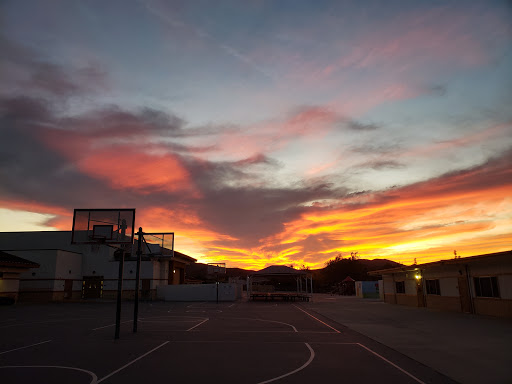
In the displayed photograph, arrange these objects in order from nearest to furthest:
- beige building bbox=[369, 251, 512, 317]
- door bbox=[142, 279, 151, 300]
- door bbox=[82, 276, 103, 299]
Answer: beige building bbox=[369, 251, 512, 317] → door bbox=[142, 279, 151, 300] → door bbox=[82, 276, 103, 299]

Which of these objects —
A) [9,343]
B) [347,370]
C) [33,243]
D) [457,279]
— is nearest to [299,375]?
[347,370]

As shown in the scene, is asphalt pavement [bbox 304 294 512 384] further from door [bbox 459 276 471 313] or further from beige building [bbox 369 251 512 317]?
door [bbox 459 276 471 313]

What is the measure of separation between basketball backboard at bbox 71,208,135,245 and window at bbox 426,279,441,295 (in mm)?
24689

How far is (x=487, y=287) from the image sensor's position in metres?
23.8

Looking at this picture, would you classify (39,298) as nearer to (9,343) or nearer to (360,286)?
(9,343)

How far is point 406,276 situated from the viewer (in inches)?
1427

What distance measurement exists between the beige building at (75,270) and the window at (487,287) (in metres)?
31.1

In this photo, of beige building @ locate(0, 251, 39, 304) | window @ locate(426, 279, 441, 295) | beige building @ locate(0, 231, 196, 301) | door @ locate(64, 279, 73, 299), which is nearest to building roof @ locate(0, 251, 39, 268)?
beige building @ locate(0, 251, 39, 304)

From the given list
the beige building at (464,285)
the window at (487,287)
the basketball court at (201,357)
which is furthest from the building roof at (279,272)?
the basketball court at (201,357)

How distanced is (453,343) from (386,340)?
2.45 m

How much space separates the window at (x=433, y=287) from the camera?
30.0 meters

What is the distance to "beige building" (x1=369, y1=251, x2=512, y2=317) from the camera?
22.0 metres

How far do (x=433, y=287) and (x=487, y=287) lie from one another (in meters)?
7.33

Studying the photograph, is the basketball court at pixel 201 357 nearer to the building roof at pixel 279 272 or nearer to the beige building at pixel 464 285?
the beige building at pixel 464 285
